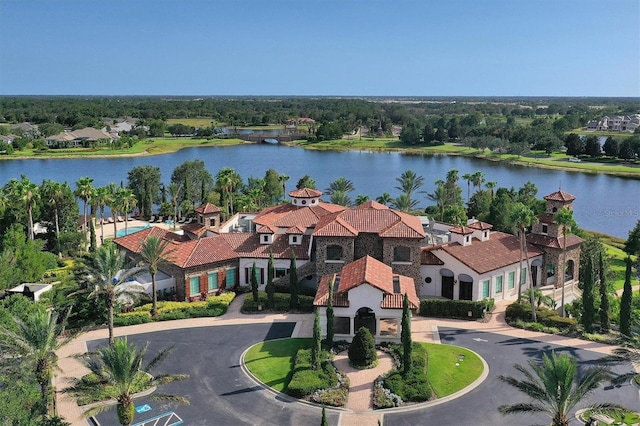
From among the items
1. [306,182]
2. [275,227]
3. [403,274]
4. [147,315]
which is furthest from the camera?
[306,182]

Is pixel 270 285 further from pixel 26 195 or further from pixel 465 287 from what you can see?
pixel 26 195

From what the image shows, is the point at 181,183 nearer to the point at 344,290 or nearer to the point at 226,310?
the point at 226,310

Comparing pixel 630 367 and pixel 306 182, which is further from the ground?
pixel 306 182

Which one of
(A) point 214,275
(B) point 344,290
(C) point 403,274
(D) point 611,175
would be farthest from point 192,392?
(D) point 611,175

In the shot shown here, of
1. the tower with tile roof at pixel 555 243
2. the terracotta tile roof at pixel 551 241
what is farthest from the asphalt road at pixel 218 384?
the tower with tile roof at pixel 555 243

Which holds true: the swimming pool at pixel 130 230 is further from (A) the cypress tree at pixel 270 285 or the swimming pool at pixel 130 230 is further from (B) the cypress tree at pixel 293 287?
(B) the cypress tree at pixel 293 287

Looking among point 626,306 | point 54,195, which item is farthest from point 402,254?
point 54,195

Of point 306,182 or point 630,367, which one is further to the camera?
point 306,182
